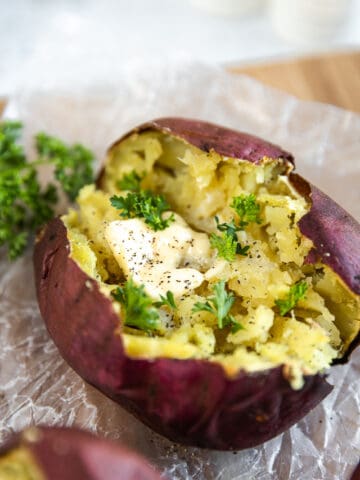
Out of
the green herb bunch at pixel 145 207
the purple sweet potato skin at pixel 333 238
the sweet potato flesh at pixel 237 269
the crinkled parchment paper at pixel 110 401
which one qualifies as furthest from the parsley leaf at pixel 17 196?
the purple sweet potato skin at pixel 333 238

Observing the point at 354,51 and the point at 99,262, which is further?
the point at 354,51

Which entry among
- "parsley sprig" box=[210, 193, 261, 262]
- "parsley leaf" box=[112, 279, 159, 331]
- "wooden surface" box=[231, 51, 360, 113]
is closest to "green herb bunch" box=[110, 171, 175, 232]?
"parsley sprig" box=[210, 193, 261, 262]

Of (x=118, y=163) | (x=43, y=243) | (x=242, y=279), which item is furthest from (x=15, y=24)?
(x=242, y=279)

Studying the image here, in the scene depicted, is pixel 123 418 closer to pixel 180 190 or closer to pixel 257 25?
pixel 180 190

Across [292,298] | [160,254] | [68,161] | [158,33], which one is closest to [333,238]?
[292,298]

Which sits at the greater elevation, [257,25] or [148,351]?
[257,25]

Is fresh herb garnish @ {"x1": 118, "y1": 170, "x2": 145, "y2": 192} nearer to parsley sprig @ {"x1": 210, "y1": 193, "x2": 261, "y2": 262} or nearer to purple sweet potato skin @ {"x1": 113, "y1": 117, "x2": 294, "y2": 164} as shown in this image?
purple sweet potato skin @ {"x1": 113, "y1": 117, "x2": 294, "y2": 164}
